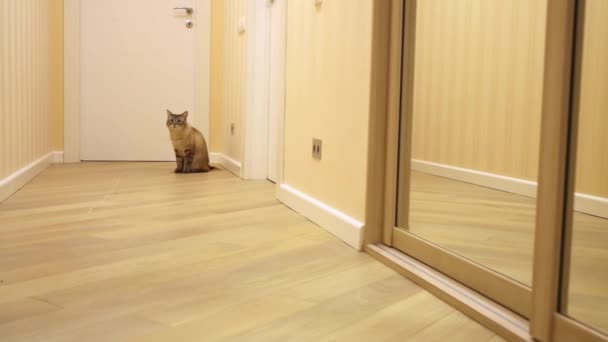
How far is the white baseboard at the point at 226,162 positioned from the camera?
4.19 m

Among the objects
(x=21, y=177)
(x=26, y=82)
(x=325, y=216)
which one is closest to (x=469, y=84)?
(x=325, y=216)

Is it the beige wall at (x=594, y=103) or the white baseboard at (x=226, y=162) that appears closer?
the beige wall at (x=594, y=103)

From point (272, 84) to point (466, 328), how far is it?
8.90 ft

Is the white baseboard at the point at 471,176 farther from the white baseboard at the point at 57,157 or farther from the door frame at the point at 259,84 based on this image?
the white baseboard at the point at 57,157

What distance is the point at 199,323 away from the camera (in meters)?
1.34

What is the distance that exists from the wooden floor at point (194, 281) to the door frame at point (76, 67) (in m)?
2.00

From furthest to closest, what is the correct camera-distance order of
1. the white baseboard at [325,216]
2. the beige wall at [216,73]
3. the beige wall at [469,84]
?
the beige wall at [216,73]
the white baseboard at [325,216]
the beige wall at [469,84]

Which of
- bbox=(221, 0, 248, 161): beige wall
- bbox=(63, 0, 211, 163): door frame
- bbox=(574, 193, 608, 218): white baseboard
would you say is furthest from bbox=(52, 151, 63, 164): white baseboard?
bbox=(574, 193, 608, 218): white baseboard

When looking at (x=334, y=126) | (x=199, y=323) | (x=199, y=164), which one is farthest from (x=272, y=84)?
(x=199, y=323)

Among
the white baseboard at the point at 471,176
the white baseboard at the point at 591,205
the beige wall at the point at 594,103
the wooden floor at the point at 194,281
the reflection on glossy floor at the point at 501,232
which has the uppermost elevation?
the beige wall at the point at 594,103

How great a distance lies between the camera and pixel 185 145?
14.0ft

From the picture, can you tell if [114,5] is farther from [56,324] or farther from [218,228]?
[56,324]

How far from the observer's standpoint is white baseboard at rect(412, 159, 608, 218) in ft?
3.91

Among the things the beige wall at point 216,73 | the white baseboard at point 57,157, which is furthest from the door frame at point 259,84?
the white baseboard at point 57,157
